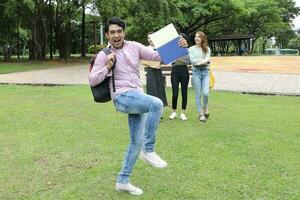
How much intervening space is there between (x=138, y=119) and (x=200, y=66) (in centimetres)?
427

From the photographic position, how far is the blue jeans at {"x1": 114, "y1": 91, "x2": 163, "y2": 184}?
4.20 m

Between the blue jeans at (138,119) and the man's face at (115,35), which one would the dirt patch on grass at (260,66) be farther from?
the man's face at (115,35)

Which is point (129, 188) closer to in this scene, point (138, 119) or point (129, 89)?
point (138, 119)

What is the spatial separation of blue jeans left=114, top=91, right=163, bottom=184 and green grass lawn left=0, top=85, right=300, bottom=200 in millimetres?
378

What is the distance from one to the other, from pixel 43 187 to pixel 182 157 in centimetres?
190

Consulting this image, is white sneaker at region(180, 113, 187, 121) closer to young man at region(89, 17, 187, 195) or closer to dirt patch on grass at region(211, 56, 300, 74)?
young man at region(89, 17, 187, 195)

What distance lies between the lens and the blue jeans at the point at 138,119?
13.8ft

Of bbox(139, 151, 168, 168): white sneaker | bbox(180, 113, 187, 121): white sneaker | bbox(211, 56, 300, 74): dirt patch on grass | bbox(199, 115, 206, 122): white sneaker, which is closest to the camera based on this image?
bbox(139, 151, 168, 168): white sneaker

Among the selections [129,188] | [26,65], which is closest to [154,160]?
[129,188]

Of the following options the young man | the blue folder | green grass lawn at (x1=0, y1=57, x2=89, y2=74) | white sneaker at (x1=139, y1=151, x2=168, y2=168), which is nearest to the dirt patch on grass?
green grass lawn at (x1=0, y1=57, x2=89, y2=74)

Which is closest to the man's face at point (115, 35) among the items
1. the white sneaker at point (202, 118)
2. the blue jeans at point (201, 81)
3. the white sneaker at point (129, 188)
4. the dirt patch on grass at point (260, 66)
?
the white sneaker at point (129, 188)

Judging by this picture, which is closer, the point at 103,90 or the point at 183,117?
the point at 103,90

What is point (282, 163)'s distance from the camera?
18.5 ft

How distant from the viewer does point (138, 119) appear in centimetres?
438
